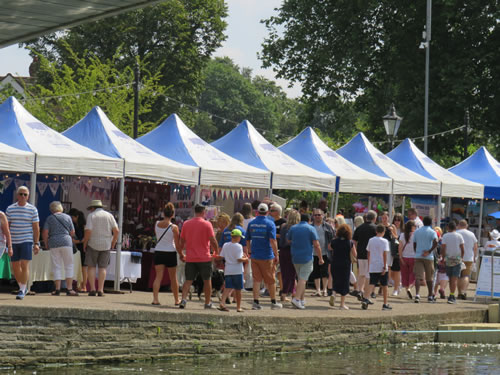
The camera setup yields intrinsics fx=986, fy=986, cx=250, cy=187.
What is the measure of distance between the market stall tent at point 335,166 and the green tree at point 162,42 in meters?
24.9

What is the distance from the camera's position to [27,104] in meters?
45.4

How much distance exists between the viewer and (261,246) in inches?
621

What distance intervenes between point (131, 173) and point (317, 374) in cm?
679

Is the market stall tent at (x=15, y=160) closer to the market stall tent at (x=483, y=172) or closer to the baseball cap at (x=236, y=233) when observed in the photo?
the baseball cap at (x=236, y=233)

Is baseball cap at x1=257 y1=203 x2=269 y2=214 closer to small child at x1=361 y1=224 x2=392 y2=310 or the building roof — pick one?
small child at x1=361 y1=224 x2=392 y2=310

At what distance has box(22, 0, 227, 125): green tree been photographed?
50.8 meters

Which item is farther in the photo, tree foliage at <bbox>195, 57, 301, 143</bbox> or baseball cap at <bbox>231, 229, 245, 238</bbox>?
tree foliage at <bbox>195, 57, 301, 143</bbox>

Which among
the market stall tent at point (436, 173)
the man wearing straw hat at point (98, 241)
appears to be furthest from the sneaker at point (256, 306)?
the market stall tent at point (436, 173)

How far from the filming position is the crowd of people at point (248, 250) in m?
15.2

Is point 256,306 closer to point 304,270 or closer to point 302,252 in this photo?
point 304,270

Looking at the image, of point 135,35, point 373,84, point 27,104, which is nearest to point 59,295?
point 373,84

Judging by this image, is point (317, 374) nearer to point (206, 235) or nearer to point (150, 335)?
point (150, 335)

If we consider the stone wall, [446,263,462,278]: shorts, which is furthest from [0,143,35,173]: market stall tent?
[446,263,462,278]: shorts

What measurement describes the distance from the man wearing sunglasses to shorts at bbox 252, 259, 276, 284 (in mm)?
3510
